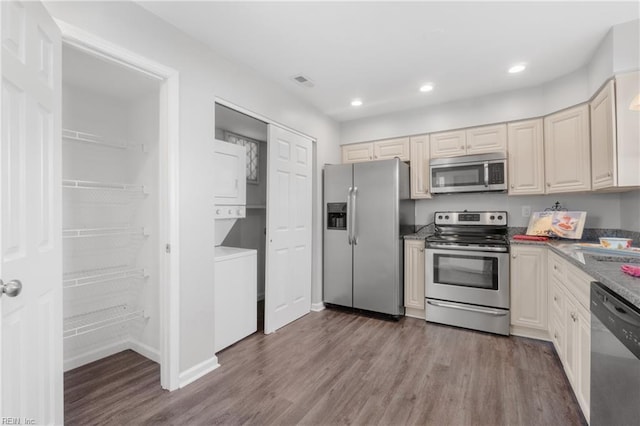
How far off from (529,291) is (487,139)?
163 centimetres

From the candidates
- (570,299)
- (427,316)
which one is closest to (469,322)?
(427,316)

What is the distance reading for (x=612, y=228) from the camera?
279 centimetres

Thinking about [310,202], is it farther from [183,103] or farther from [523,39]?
[523,39]

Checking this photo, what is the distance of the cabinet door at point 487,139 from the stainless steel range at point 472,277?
0.71m

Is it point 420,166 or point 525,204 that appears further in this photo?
point 420,166

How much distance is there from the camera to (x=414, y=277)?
11.0 feet

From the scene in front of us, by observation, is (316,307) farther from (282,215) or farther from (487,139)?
(487,139)

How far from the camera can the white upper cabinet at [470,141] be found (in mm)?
3164

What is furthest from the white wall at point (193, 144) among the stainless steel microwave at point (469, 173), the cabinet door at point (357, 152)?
the stainless steel microwave at point (469, 173)

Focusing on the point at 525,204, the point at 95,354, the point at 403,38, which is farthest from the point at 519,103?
the point at 95,354

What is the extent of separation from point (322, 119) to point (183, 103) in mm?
2019

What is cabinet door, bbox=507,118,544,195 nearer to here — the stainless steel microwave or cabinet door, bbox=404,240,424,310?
the stainless steel microwave

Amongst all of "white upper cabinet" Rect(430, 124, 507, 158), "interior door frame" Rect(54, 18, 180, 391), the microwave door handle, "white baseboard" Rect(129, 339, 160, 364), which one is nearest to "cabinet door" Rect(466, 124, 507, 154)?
"white upper cabinet" Rect(430, 124, 507, 158)

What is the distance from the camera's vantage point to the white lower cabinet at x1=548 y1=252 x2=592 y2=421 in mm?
1580
